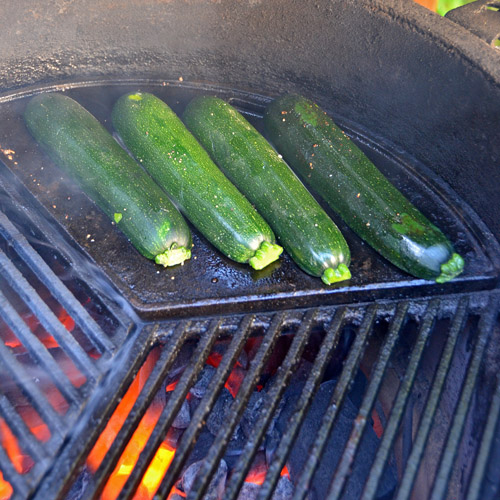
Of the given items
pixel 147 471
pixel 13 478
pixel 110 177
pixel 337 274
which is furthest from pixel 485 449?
pixel 110 177

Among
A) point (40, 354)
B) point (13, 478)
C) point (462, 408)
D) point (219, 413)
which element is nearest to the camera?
point (13, 478)

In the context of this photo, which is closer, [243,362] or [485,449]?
[485,449]

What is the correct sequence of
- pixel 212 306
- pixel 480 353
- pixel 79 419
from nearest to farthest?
pixel 79 419, pixel 480 353, pixel 212 306

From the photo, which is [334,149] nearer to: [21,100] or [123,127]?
[123,127]

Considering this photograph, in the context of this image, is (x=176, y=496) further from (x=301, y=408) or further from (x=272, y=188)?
(x=272, y=188)

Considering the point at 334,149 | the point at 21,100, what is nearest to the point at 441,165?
the point at 334,149

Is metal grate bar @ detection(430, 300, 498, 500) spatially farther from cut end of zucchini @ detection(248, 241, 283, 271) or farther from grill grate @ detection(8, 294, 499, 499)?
cut end of zucchini @ detection(248, 241, 283, 271)
